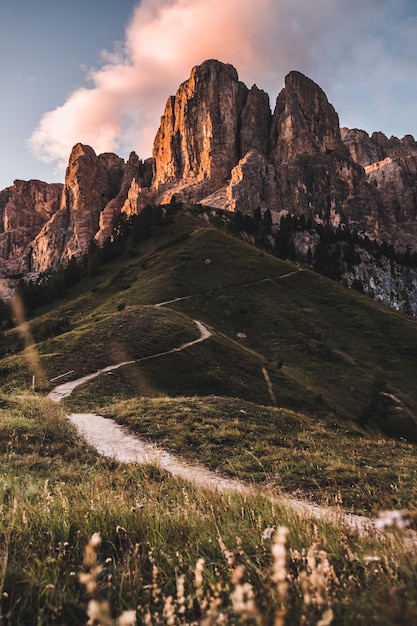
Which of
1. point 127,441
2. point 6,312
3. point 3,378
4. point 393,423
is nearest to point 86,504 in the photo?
point 127,441

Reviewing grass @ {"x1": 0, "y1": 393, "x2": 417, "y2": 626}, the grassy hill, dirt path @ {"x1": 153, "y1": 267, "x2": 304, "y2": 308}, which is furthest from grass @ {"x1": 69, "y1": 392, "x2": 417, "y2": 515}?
dirt path @ {"x1": 153, "y1": 267, "x2": 304, "y2": 308}

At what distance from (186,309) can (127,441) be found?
55.1 m

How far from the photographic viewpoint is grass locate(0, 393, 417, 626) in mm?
2586

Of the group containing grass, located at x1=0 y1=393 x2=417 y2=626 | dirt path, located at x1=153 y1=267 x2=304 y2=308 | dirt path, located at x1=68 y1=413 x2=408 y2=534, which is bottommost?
dirt path, located at x1=68 y1=413 x2=408 y2=534

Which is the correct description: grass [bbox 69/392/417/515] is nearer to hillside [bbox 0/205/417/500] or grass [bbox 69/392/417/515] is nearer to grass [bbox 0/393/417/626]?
hillside [bbox 0/205/417/500]

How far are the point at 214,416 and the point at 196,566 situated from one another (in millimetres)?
19554

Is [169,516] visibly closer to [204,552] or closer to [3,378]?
[204,552]

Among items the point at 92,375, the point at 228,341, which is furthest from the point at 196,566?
the point at 228,341

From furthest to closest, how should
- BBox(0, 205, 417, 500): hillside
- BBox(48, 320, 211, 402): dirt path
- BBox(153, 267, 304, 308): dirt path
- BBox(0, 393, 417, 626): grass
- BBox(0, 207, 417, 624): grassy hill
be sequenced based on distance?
BBox(153, 267, 304, 308): dirt path < BBox(0, 205, 417, 500): hillside < BBox(48, 320, 211, 402): dirt path < BBox(0, 207, 417, 624): grassy hill < BBox(0, 393, 417, 626): grass

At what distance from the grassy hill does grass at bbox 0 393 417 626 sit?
34 millimetres

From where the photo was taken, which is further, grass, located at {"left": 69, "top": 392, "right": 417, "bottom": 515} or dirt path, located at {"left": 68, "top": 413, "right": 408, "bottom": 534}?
dirt path, located at {"left": 68, "top": 413, "right": 408, "bottom": 534}

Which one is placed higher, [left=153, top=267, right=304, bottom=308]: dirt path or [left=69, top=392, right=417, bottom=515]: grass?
[left=153, top=267, right=304, bottom=308]: dirt path

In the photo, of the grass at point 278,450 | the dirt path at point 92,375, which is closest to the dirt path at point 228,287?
the dirt path at point 92,375

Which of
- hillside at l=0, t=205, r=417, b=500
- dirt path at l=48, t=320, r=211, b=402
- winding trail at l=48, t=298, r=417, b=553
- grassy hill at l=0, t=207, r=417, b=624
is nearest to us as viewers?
grassy hill at l=0, t=207, r=417, b=624
